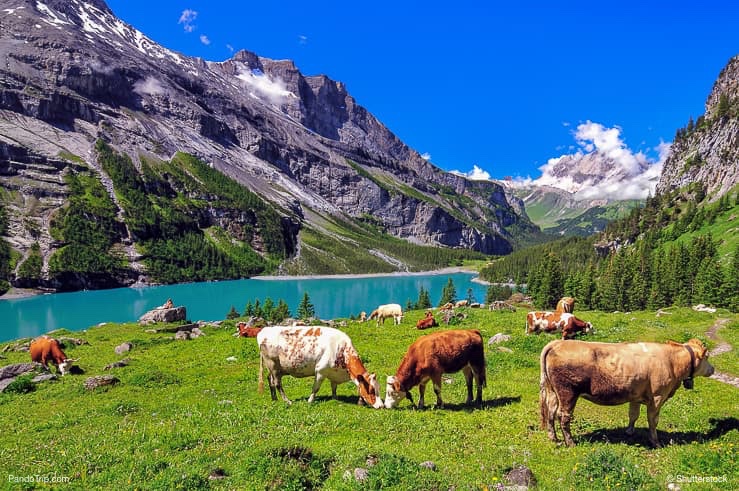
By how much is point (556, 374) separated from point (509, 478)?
3335 millimetres

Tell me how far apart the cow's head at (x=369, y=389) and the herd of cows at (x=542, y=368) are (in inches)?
1.4

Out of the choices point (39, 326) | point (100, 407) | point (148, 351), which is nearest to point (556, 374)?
point (100, 407)

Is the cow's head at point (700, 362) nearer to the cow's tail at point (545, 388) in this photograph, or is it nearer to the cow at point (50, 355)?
the cow's tail at point (545, 388)

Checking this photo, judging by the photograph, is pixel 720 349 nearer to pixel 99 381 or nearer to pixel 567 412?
pixel 567 412

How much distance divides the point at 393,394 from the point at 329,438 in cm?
369

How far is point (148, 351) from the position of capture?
30.1 meters

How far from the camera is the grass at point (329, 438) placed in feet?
29.4

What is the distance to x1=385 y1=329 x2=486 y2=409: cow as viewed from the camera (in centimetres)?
1434

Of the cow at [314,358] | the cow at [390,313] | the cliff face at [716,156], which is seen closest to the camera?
the cow at [314,358]

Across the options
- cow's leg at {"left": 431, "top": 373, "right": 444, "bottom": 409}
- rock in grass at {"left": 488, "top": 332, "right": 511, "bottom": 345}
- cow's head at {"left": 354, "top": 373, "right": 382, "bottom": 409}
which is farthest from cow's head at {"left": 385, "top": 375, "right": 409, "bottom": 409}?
rock in grass at {"left": 488, "top": 332, "right": 511, "bottom": 345}

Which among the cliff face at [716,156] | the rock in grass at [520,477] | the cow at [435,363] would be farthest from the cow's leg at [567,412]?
the cliff face at [716,156]

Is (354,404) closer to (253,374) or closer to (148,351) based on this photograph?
(253,374)

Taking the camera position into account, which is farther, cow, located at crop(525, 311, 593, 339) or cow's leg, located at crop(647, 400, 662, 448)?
cow, located at crop(525, 311, 593, 339)

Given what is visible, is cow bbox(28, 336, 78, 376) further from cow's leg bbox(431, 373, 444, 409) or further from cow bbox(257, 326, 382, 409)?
cow's leg bbox(431, 373, 444, 409)
